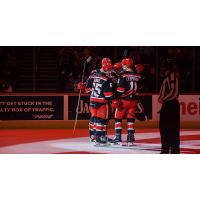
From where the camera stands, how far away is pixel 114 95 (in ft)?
35.2

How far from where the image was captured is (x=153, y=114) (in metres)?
12.4

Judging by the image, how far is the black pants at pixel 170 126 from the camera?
996 cm

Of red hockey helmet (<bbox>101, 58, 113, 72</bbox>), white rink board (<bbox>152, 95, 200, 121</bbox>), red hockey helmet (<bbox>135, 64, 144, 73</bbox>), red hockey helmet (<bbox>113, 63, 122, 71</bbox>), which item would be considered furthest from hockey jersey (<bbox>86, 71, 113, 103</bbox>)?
white rink board (<bbox>152, 95, 200, 121</bbox>)

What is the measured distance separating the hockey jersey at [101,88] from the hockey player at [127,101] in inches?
6.1

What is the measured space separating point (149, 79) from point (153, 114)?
51.8 inches

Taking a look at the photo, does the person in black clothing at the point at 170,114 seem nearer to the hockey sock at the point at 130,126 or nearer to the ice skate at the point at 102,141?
the hockey sock at the point at 130,126

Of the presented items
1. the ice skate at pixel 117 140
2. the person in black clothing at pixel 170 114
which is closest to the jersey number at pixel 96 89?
the ice skate at pixel 117 140

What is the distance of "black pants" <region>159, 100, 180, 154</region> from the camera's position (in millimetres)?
9961

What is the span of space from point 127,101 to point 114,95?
0.27 meters

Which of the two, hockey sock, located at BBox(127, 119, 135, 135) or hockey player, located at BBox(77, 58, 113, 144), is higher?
hockey player, located at BBox(77, 58, 113, 144)

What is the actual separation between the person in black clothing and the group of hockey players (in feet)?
2.73

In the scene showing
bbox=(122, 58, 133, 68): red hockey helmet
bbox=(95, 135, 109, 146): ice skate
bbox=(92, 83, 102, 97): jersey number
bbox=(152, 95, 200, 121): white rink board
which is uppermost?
bbox=(122, 58, 133, 68): red hockey helmet

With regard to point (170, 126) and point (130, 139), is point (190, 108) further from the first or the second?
point (170, 126)

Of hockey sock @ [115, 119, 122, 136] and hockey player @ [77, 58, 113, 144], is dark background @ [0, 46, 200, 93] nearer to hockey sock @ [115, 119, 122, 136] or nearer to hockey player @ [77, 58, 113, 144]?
hockey player @ [77, 58, 113, 144]
